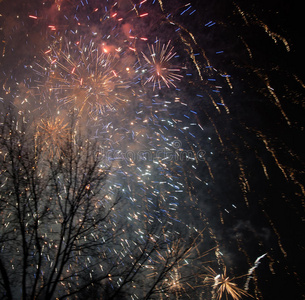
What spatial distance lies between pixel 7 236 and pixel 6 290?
1.44 meters

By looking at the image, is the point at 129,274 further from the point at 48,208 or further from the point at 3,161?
the point at 3,161

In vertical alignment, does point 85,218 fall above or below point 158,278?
above

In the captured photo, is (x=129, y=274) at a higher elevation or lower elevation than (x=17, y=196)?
lower

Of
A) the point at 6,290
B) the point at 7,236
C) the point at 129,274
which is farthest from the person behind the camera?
the point at 129,274

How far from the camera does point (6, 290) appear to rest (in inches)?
244

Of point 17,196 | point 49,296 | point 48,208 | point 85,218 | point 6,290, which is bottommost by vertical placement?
point 49,296

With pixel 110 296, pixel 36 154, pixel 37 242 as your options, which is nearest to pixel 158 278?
pixel 110 296

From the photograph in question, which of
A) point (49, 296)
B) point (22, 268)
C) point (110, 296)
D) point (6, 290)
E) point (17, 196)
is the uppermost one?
point (17, 196)

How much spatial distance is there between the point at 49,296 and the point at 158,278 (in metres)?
3.27

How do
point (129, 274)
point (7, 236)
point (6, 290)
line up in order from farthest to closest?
point (129, 274)
point (7, 236)
point (6, 290)

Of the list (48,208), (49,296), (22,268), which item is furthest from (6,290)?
(48,208)

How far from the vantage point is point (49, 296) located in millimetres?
6539

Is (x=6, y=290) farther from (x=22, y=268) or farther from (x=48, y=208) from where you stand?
(x=48, y=208)

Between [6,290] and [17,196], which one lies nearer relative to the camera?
[6,290]
